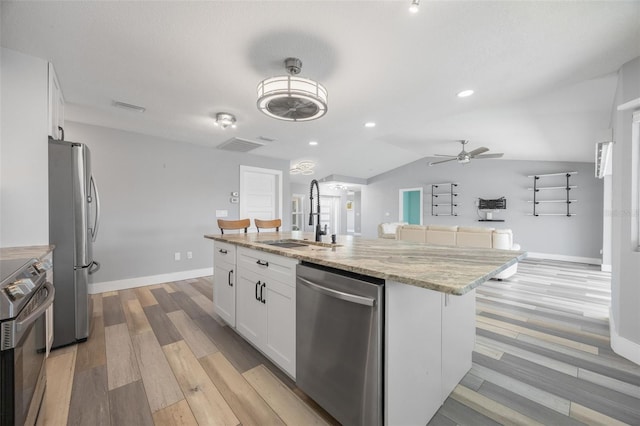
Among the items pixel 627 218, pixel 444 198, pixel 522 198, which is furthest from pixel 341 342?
pixel 444 198

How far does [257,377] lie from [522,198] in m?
8.10

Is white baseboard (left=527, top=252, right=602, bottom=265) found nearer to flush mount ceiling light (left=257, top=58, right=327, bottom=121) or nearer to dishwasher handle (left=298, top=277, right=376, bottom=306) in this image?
flush mount ceiling light (left=257, top=58, right=327, bottom=121)

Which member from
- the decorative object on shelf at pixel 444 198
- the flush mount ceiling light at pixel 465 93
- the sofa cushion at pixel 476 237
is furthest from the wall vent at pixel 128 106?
the decorative object on shelf at pixel 444 198

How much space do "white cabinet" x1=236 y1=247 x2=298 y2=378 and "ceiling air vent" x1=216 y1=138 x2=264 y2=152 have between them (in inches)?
108

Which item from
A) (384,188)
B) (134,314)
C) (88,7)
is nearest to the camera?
(88,7)

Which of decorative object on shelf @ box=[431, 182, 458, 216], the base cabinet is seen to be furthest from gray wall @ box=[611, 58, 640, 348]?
decorative object on shelf @ box=[431, 182, 458, 216]

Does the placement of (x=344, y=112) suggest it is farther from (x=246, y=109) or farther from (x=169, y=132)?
(x=169, y=132)

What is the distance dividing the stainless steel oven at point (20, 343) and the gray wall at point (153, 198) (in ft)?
9.69

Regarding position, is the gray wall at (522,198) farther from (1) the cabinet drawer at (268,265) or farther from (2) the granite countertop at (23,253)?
(2) the granite countertop at (23,253)

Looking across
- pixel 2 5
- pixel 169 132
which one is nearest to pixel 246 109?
pixel 169 132

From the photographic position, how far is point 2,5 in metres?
1.63

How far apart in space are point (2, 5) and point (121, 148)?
2.46 meters

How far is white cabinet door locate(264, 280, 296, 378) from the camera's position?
1646 mm

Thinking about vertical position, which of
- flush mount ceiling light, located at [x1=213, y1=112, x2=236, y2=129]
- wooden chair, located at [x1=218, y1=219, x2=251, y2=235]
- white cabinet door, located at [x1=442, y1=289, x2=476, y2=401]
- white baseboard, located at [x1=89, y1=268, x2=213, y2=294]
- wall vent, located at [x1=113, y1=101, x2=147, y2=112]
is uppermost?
wall vent, located at [x1=113, y1=101, x2=147, y2=112]
